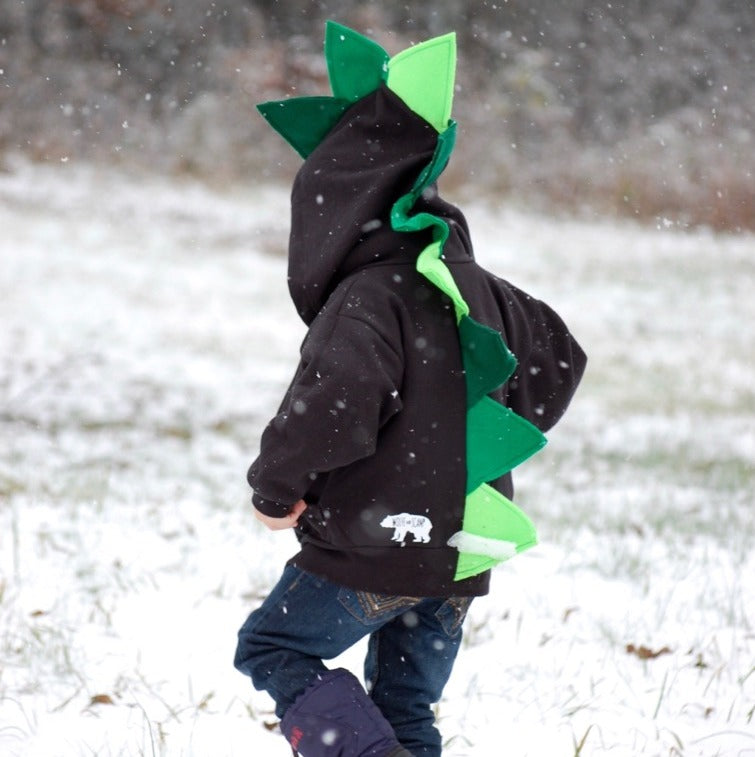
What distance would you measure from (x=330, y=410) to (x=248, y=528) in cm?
284

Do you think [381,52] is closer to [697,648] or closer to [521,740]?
[521,740]

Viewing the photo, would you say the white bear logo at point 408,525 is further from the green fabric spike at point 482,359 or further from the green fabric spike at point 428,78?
the green fabric spike at point 428,78

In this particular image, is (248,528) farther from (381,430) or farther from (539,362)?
(381,430)

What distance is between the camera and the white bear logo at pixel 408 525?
222cm

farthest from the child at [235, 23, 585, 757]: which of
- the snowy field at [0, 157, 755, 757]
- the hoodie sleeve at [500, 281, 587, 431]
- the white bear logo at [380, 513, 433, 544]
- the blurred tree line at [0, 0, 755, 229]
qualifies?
the blurred tree line at [0, 0, 755, 229]

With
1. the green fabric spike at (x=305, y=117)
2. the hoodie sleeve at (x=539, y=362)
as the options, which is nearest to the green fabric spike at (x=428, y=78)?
the green fabric spike at (x=305, y=117)

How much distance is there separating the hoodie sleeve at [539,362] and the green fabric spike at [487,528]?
36 centimetres

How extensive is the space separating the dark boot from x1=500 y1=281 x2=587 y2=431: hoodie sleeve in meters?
0.84

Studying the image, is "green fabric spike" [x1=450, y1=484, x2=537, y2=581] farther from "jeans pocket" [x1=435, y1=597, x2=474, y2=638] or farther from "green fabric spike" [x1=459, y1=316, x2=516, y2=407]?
"green fabric spike" [x1=459, y1=316, x2=516, y2=407]

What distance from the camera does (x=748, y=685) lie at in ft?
10.9

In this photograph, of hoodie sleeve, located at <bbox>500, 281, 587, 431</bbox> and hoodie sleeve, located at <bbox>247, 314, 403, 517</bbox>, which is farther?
hoodie sleeve, located at <bbox>500, 281, 587, 431</bbox>

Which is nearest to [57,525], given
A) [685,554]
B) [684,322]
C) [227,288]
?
[685,554]

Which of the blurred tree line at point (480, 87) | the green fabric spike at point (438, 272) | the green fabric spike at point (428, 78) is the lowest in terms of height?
the green fabric spike at point (438, 272)

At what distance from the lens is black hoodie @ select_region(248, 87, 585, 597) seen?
215 cm
